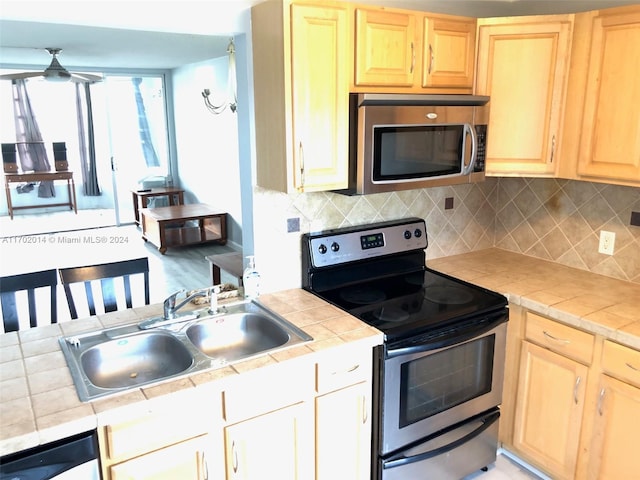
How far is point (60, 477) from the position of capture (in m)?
1.42

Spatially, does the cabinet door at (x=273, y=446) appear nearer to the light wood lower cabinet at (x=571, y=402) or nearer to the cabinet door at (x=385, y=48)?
the light wood lower cabinet at (x=571, y=402)

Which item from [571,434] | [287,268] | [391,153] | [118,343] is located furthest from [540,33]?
[118,343]

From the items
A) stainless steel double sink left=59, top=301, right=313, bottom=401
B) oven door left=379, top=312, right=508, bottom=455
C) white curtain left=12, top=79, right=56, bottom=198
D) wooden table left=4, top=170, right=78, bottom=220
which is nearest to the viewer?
stainless steel double sink left=59, top=301, right=313, bottom=401

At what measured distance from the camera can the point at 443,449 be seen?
223cm

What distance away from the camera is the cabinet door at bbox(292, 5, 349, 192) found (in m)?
1.93

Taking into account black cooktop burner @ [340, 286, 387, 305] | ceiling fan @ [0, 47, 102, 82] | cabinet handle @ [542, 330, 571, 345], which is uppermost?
ceiling fan @ [0, 47, 102, 82]

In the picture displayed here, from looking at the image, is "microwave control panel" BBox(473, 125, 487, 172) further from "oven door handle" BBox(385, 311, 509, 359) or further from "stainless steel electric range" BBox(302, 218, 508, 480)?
"oven door handle" BBox(385, 311, 509, 359)

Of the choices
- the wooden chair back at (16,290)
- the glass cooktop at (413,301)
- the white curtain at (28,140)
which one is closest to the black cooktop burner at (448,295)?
the glass cooktop at (413,301)

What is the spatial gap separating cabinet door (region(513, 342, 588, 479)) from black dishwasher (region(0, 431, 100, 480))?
1.81 m

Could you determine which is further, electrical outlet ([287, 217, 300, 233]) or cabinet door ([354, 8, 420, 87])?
electrical outlet ([287, 217, 300, 233])

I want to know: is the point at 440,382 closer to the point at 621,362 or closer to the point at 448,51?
the point at 621,362

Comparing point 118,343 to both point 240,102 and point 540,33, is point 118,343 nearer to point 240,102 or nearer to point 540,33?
point 240,102

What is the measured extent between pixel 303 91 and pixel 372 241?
90 centimetres

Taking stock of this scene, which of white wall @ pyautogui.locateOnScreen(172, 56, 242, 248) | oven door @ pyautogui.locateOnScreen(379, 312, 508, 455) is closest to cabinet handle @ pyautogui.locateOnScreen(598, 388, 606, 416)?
oven door @ pyautogui.locateOnScreen(379, 312, 508, 455)
